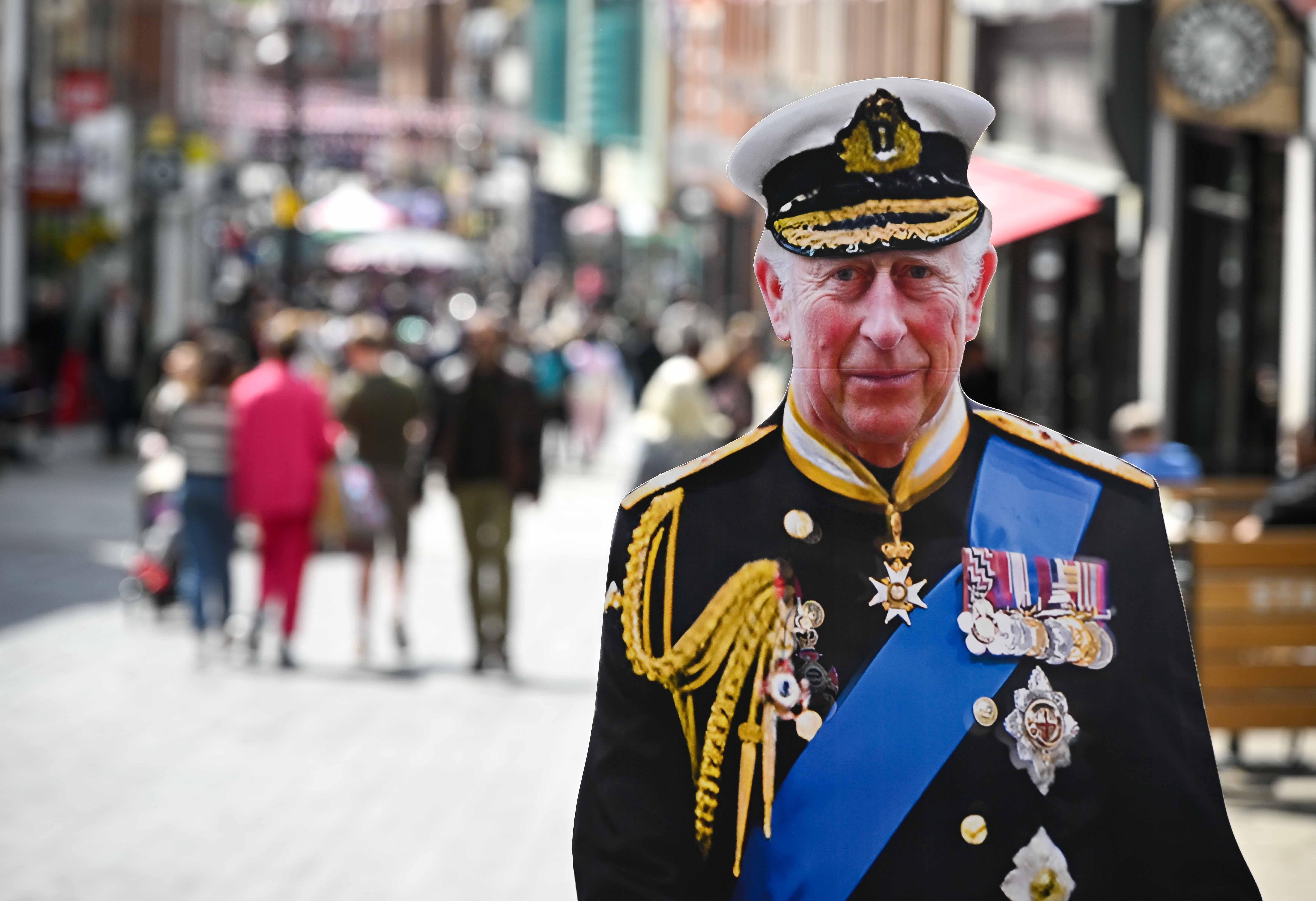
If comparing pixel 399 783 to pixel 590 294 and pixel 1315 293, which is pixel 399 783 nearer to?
pixel 1315 293

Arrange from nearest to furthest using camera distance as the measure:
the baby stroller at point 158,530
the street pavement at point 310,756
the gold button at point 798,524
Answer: the gold button at point 798,524, the street pavement at point 310,756, the baby stroller at point 158,530

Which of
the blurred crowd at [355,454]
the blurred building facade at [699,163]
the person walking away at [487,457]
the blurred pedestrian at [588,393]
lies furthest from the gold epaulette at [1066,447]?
the blurred pedestrian at [588,393]

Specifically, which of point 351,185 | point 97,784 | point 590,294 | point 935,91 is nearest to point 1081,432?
point 97,784

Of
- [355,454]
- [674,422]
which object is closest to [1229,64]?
[674,422]

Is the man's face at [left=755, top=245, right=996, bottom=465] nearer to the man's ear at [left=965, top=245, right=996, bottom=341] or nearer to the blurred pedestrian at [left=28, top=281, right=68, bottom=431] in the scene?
the man's ear at [left=965, top=245, right=996, bottom=341]

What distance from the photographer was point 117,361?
22859 millimetres

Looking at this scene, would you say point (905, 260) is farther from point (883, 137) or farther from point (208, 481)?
point (208, 481)

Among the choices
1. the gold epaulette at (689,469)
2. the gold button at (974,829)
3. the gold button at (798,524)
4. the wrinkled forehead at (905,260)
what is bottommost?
the gold button at (974,829)

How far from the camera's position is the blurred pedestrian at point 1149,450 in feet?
29.9

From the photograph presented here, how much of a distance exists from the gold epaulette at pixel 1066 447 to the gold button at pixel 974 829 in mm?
502

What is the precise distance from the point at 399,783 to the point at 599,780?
225 inches

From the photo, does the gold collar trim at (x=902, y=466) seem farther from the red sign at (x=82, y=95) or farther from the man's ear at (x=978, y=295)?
the red sign at (x=82, y=95)

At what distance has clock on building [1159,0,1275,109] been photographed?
10.4 meters

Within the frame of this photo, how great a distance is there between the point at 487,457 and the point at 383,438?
36.3 inches
